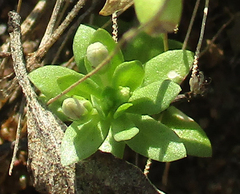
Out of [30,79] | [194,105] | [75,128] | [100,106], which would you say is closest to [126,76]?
[100,106]

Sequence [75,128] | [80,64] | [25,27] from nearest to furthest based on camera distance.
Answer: [75,128], [80,64], [25,27]

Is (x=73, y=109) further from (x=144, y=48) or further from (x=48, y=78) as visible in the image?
(x=144, y=48)

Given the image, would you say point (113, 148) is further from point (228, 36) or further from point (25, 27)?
point (228, 36)

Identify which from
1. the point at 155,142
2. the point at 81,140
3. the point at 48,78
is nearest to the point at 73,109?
the point at 81,140

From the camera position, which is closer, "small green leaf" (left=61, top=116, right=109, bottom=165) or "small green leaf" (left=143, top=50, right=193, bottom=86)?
"small green leaf" (left=61, top=116, right=109, bottom=165)

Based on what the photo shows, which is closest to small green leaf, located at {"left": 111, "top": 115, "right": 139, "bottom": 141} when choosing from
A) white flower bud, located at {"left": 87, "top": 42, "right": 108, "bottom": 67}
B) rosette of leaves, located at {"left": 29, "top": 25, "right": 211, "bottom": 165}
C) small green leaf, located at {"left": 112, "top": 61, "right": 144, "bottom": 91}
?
rosette of leaves, located at {"left": 29, "top": 25, "right": 211, "bottom": 165}

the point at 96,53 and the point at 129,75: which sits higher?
the point at 96,53

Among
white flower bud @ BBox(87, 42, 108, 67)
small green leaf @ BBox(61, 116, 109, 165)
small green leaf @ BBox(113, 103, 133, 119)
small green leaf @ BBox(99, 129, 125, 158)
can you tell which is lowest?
small green leaf @ BBox(99, 129, 125, 158)

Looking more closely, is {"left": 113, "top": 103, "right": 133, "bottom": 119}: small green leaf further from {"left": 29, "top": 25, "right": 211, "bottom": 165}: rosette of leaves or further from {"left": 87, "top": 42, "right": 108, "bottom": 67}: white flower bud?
{"left": 87, "top": 42, "right": 108, "bottom": 67}: white flower bud
